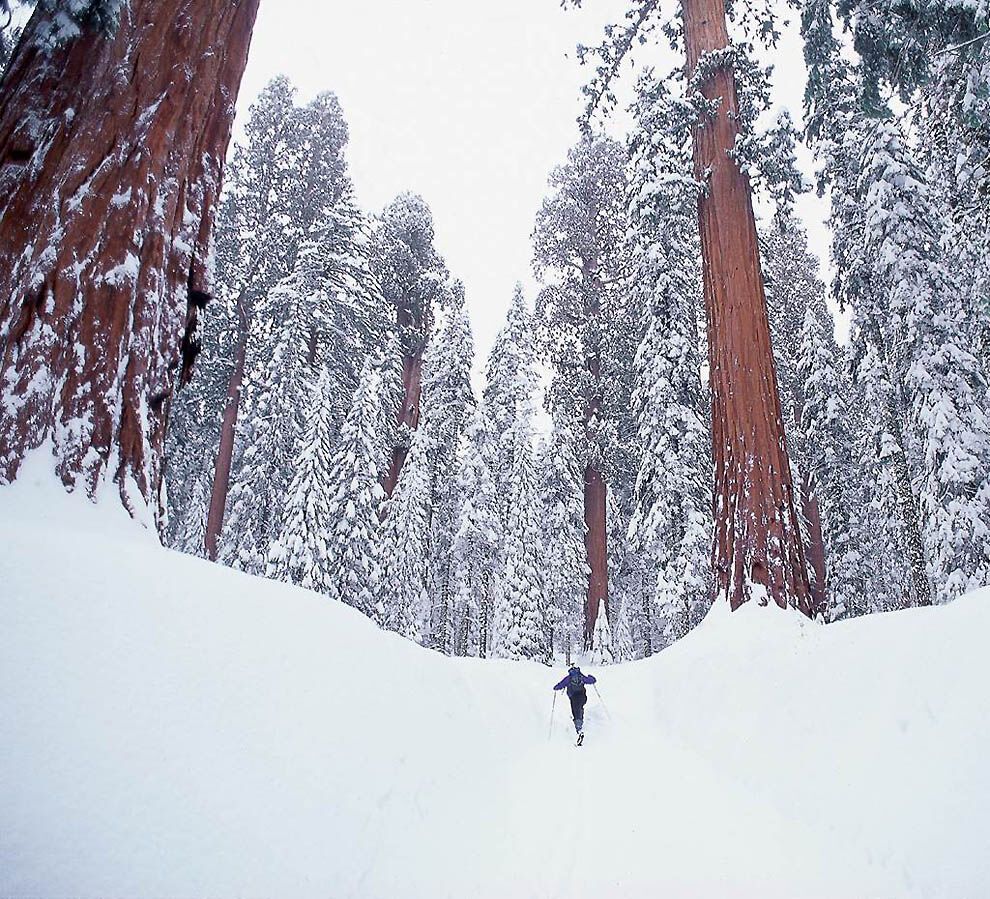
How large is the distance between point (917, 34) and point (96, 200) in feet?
25.4

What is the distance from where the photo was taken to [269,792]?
7.76 feet

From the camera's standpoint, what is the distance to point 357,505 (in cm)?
1702

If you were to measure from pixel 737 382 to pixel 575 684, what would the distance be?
192 inches

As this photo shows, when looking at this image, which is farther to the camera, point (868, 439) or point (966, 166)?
point (868, 439)

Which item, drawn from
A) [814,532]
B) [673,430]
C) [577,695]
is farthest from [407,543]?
[814,532]

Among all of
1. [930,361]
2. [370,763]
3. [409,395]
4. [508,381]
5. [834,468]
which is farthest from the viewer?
[508,381]

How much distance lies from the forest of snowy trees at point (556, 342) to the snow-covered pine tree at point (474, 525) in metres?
0.20

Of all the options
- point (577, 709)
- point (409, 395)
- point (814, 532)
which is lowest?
point (577, 709)

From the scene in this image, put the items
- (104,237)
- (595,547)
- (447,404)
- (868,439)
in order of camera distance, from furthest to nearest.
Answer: (447,404) < (595,547) < (868,439) < (104,237)

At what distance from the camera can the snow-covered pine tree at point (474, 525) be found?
2342cm

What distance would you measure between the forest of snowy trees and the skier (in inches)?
118

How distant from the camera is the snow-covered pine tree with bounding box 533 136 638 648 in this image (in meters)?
18.8

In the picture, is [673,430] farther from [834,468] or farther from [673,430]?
[834,468]

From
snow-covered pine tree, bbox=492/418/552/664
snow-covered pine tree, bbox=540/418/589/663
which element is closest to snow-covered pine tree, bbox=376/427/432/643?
snow-covered pine tree, bbox=492/418/552/664
